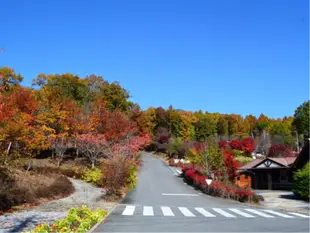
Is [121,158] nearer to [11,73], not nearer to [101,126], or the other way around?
[101,126]

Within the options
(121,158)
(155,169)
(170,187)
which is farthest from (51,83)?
(121,158)

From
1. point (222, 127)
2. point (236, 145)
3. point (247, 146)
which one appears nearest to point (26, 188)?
point (236, 145)

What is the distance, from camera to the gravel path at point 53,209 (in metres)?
12.2

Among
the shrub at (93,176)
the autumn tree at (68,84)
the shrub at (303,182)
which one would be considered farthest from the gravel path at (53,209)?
the autumn tree at (68,84)

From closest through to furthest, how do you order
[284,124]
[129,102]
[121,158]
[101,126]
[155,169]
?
1. [121,158]
2. [101,126]
3. [155,169]
4. [129,102]
5. [284,124]

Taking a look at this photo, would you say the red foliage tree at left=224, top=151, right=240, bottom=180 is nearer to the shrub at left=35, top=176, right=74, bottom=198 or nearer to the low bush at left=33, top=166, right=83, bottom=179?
the low bush at left=33, top=166, right=83, bottom=179

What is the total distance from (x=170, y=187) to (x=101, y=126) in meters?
10.7

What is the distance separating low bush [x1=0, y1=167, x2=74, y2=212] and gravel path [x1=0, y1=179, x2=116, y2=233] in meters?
0.80

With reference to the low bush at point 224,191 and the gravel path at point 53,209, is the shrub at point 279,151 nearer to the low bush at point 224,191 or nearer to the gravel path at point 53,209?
the low bush at point 224,191

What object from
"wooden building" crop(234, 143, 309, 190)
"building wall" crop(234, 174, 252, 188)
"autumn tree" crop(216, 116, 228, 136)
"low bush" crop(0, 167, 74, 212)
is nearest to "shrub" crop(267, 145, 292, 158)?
"wooden building" crop(234, 143, 309, 190)

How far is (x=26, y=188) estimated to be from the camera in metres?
19.9

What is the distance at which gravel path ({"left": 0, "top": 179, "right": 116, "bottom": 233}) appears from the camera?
40.0ft

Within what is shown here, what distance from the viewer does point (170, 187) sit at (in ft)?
108

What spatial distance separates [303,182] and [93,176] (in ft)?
57.1
